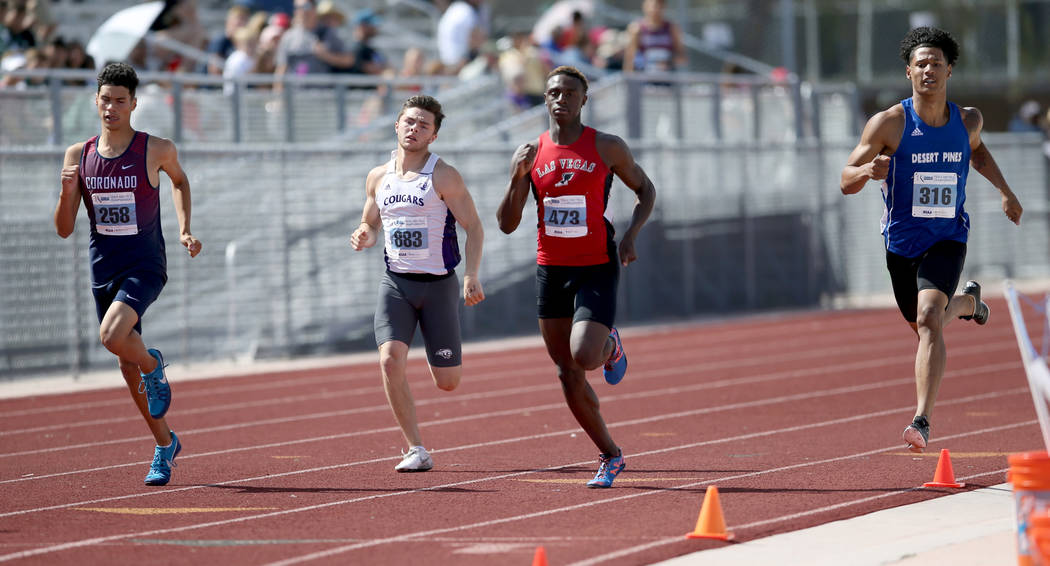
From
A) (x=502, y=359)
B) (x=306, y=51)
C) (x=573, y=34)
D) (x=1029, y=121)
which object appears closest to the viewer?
(x=502, y=359)

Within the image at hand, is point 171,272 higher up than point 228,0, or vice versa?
point 228,0

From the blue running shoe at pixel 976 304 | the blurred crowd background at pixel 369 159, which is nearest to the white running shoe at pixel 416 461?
the blue running shoe at pixel 976 304

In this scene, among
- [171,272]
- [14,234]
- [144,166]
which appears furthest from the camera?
[171,272]

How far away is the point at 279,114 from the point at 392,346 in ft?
33.1

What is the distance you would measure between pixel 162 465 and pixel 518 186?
2.58 metres

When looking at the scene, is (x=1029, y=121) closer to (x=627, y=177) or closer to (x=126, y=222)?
(x=627, y=177)

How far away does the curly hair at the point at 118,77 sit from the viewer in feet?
29.1

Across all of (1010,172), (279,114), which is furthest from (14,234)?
(1010,172)

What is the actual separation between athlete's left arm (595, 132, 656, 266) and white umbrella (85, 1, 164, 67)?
38.9 feet

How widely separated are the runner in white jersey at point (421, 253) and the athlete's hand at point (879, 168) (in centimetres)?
227

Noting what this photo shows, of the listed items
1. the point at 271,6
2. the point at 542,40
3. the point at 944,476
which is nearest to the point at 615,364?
the point at 944,476

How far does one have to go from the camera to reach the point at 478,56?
73.6 ft

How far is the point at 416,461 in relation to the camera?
9117mm

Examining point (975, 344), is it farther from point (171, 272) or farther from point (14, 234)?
point (14, 234)
